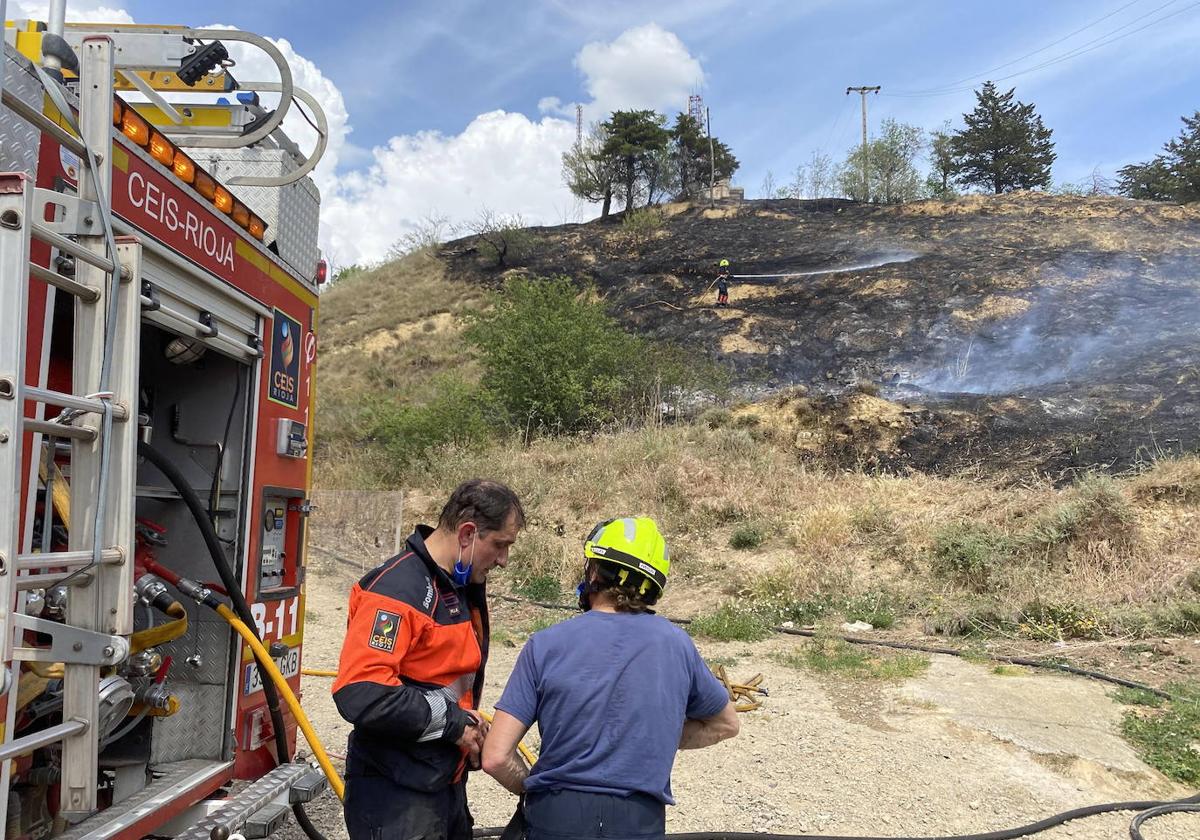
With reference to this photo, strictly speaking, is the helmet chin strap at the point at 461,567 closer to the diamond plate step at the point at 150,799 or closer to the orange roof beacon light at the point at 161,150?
the diamond plate step at the point at 150,799

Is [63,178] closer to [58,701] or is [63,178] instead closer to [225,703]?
[58,701]

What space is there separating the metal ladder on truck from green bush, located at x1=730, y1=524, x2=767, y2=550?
9530 millimetres

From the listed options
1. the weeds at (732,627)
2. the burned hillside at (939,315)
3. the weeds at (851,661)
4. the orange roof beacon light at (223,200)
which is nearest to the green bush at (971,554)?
the weeds at (851,661)

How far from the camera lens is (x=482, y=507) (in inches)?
103

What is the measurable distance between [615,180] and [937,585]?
33.2 metres

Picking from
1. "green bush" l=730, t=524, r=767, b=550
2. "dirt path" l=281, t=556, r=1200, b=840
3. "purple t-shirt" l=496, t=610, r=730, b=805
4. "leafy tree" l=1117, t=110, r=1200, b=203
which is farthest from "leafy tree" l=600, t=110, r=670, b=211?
"purple t-shirt" l=496, t=610, r=730, b=805

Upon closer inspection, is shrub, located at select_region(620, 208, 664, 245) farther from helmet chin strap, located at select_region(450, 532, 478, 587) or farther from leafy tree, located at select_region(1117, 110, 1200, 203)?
helmet chin strap, located at select_region(450, 532, 478, 587)

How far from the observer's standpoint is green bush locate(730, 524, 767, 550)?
11.2 metres

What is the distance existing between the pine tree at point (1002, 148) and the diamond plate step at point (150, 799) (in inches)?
1587

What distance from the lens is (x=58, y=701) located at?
2.51 meters

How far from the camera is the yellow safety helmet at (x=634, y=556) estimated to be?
222 centimetres

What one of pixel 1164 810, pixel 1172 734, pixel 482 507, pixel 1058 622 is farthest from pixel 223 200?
pixel 1058 622

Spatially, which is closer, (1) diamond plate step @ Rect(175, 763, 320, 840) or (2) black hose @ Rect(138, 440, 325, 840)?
(1) diamond plate step @ Rect(175, 763, 320, 840)

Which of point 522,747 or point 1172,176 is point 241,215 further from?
point 1172,176
